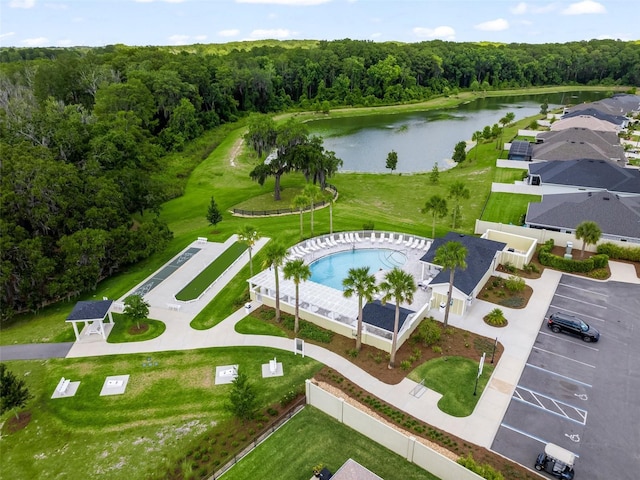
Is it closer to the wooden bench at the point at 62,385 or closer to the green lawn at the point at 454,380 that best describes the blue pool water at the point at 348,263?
the green lawn at the point at 454,380

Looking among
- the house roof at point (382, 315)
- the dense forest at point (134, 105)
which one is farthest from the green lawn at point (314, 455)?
the dense forest at point (134, 105)

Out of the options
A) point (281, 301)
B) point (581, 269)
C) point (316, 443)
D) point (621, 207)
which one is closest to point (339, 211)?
point (281, 301)

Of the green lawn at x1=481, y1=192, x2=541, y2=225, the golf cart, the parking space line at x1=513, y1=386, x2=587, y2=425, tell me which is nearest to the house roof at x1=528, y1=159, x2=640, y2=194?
the green lawn at x1=481, y1=192, x2=541, y2=225

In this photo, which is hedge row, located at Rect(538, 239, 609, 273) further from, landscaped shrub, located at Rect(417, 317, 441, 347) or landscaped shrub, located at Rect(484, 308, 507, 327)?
landscaped shrub, located at Rect(417, 317, 441, 347)

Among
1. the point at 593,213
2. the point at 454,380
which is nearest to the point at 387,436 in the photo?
the point at 454,380

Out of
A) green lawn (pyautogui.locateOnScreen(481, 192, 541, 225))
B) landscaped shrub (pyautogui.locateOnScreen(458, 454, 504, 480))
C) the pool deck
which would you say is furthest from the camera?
Result: green lawn (pyautogui.locateOnScreen(481, 192, 541, 225))
